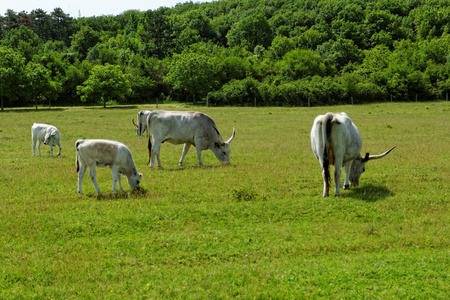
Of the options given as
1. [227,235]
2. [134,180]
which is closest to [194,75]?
[134,180]

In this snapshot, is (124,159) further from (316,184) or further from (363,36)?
(363,36)

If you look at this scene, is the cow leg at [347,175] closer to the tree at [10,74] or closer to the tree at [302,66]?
the tree at [10,74]

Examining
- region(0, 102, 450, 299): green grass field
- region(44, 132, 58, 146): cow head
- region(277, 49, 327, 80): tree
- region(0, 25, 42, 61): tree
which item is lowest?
region(0, 102, 450, 299): green grass field

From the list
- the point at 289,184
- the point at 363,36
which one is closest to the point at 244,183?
the point at 289,184

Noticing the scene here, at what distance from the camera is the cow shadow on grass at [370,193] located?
1179cm

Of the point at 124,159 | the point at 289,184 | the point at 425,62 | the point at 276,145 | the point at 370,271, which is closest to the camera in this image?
the point at 370,271

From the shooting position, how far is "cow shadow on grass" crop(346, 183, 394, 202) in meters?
11.8

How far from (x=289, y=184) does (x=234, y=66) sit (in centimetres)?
7880

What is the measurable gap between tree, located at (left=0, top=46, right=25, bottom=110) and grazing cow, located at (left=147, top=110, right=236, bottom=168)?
53.2 meters

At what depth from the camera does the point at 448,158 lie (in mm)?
17656

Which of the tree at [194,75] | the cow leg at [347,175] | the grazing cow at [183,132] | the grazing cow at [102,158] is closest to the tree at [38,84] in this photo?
the tree at [194,75]

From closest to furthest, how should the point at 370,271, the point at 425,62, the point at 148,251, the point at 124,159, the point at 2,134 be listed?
the point at 370,271, the point at 148,251, the point at 124,159, the point at 2,134, the point at 425,62

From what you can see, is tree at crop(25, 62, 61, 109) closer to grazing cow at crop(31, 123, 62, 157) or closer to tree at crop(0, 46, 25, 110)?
tree at crop(0, 46, 25, 110)

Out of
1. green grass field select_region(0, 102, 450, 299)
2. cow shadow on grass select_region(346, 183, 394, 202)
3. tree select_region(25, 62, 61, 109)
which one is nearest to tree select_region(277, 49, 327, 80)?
tree select_region(25, 62, 61, 109)
